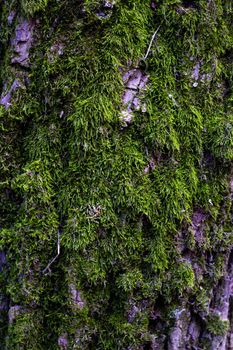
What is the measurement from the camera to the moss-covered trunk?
4.99ft

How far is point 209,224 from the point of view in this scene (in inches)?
65.7

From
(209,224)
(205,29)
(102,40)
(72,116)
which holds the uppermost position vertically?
(205,29)

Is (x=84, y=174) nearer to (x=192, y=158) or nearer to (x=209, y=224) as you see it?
(x=192, y=158)

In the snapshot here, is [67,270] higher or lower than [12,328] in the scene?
higher

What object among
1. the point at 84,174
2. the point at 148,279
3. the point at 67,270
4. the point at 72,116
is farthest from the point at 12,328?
the point at 72,116

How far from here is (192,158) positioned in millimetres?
1665

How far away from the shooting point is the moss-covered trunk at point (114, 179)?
59.9 inches

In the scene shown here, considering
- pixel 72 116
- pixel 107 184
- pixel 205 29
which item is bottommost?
pixel 107 184

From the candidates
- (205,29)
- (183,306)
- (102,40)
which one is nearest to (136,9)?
(102,40)

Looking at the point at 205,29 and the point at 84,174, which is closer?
the point at 84,174

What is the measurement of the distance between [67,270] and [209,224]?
0.71 metres

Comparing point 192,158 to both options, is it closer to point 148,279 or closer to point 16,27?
point 148,279

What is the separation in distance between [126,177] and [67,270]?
49cm

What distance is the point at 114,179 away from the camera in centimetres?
155
